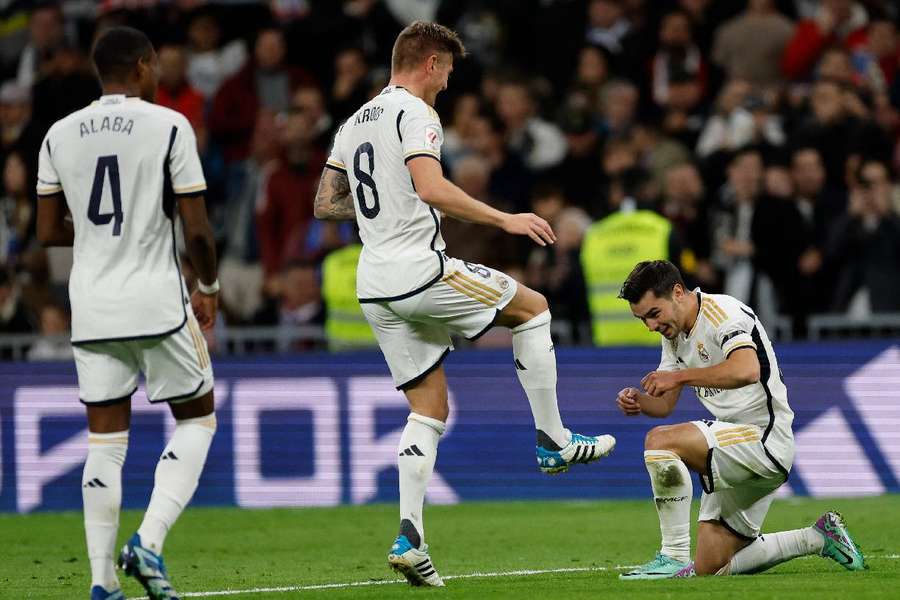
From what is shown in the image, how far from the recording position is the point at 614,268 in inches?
537

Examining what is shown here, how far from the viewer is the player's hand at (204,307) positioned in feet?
24.8

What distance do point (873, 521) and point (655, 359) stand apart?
2.46m

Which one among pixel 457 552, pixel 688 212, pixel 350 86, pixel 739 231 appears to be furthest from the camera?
pixel 350 86

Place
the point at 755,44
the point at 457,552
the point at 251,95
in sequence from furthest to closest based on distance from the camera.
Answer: the point at 251,95 < the point at 755,44 < the point at 457,552

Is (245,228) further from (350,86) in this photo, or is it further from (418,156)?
(418,156)

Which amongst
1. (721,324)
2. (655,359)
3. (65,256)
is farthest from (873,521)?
(65,256)

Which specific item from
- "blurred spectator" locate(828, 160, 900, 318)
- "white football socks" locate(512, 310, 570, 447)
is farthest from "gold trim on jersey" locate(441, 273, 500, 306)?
"blurred spectator" locate(828, 160, 900, 318)

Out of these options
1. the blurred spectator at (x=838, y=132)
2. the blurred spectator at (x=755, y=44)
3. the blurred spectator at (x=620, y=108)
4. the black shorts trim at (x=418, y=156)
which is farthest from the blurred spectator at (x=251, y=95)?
the black shorts trim at (x=418, y=156)

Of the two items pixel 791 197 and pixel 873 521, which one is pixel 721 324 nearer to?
pixel 873 521

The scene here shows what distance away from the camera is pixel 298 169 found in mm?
16234

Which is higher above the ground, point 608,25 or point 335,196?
point 608,25

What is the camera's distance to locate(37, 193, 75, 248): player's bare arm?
7.35 m

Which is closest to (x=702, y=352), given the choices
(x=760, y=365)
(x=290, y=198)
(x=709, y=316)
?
(x=709, y=316)

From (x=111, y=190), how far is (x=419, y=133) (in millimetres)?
1461
